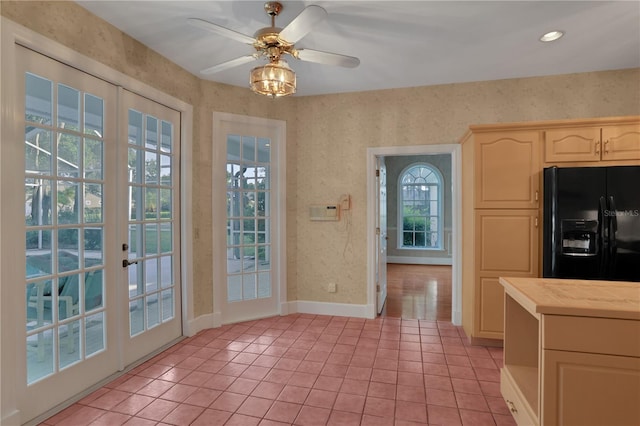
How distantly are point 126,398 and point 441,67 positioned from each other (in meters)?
3.89

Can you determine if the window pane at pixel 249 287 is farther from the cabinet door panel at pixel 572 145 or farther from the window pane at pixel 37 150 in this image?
the cabinet door panel at pixel 572 145

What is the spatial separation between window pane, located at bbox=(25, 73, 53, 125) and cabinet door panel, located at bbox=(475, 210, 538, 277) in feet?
11.3

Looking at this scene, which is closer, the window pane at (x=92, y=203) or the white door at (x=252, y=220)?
the window pane at (x=92, y=203)

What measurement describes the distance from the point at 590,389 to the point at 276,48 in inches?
95.0

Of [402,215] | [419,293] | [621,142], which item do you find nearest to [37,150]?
[621,142]

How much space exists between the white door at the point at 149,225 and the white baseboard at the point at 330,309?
140 cm

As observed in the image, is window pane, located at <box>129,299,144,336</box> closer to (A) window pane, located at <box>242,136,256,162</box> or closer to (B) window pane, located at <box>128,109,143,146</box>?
(B) window pane, located at <box>128,109,143,146</box>

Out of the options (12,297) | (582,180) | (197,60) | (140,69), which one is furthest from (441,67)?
(12,297)

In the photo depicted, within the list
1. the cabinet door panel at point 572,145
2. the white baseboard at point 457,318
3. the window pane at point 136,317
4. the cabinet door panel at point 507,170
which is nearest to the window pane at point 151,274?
the window pane at point 136,317

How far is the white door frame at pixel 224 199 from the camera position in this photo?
3.63 meters

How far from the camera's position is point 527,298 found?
4.86 ft

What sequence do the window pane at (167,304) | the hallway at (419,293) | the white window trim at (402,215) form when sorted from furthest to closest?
1. the white window trim at (402,215)
2. the hallway at (419,293)
3. the window pane at (167,304)

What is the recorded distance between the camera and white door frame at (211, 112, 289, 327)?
11.9ft

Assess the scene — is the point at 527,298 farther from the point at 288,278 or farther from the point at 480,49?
the point at 288,278
